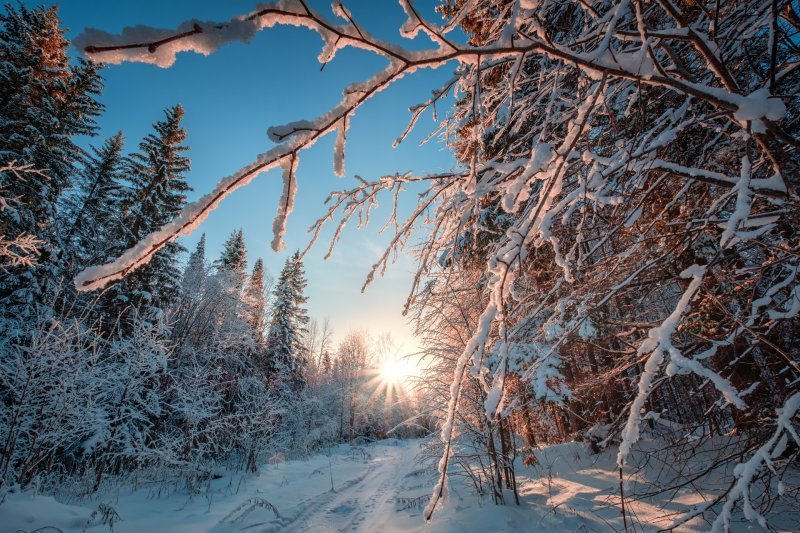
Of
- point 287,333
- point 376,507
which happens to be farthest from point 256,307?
A: point 376,507

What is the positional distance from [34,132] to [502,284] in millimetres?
16128

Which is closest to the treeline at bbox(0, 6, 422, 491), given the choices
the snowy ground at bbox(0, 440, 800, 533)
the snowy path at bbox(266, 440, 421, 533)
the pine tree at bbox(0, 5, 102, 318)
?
the pine tree at bbox(0, 5, 102, 318)

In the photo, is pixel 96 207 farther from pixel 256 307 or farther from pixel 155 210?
pixel 256 307

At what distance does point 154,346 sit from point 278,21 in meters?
10.7

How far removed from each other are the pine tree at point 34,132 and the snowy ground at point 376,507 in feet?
26.4

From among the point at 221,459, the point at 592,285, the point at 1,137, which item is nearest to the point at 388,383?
the point at 221,459

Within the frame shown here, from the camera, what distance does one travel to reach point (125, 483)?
29.6 feet

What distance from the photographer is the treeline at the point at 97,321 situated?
23.0ft

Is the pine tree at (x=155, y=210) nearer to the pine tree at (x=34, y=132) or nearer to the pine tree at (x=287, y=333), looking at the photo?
the pine tree at (x=34, y=132)

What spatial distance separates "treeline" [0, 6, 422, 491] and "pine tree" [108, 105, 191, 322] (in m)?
0.06

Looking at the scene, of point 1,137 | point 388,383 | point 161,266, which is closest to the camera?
point 1,137

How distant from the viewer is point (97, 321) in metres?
10.5

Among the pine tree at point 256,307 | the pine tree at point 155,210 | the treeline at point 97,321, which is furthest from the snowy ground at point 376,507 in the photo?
the pine tree at point 256,307

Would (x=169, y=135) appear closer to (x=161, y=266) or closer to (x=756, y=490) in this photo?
(x=161, y=266)
